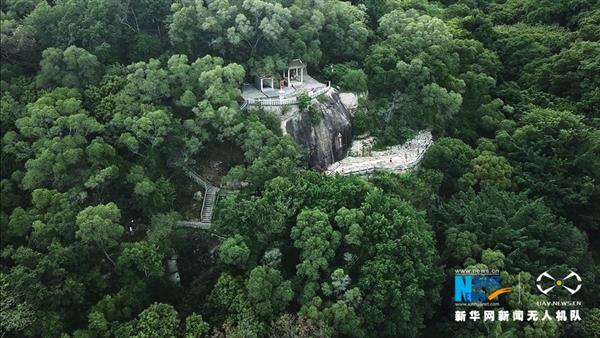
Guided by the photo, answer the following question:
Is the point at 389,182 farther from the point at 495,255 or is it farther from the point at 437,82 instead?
the point at 437,82

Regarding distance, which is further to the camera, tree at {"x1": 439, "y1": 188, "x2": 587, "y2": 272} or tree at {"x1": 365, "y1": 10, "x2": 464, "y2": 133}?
tree at {"x1": 365, "y1": 10, "x2": 464, "y2": 133}

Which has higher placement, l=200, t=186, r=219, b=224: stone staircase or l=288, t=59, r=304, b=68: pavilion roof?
l=288, t=59, r=304, b=68: pavilion roof

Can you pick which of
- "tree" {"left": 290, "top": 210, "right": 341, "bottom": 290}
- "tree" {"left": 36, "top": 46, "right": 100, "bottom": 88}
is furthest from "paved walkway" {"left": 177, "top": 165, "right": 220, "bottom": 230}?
"tree" {"left": 36, "top": 46, "right": 100, "bottom": 88}

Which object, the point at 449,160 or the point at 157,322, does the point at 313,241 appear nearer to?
the point at 157,322

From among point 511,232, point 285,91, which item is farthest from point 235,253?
point 511,232

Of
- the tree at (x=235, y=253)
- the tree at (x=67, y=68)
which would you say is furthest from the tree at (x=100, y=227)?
the tree at (x=67, y=68)

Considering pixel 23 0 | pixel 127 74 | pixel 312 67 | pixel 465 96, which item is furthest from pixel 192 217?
pixel 465 96

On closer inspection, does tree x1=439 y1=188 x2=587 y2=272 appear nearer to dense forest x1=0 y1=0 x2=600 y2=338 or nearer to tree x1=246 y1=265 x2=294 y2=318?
dense forest x1=0 y1=0 x2=600 y2=338
